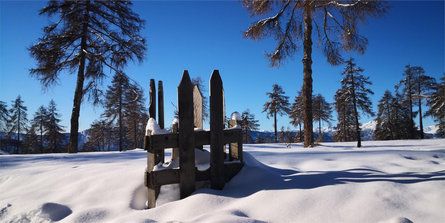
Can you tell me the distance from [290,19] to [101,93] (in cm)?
999

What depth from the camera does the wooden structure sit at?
2.51 meters

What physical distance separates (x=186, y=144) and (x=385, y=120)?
36820 millimetres

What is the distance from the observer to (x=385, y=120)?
30016 millimetres

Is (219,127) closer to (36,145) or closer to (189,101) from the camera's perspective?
(189,101)

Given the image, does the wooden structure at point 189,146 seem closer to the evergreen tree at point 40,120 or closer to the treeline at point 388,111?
the treeline at point 388,111

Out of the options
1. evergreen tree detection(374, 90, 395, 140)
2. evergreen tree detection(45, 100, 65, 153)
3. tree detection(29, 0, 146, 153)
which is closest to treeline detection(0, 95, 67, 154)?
evergreen tree detection(45, 100, 65, 153)

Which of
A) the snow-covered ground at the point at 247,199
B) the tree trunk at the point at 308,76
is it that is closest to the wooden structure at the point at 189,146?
the snow-covered ground at the point at 247,199

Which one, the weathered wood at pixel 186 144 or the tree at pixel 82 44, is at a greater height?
the tree at pixel 82 44

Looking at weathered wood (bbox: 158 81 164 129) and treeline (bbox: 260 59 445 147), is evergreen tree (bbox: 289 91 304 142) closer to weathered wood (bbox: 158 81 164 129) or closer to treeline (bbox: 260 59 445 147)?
treeline (bbox: 260 59 445 147)

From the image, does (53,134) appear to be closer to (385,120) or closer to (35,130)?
(35,130)

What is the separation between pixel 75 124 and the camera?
9.60 meters

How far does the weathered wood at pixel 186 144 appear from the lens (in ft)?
8.27

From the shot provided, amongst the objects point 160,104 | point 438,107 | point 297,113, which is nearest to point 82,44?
point 160,104

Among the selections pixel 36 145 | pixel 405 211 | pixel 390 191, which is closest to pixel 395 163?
pixel 390 191
